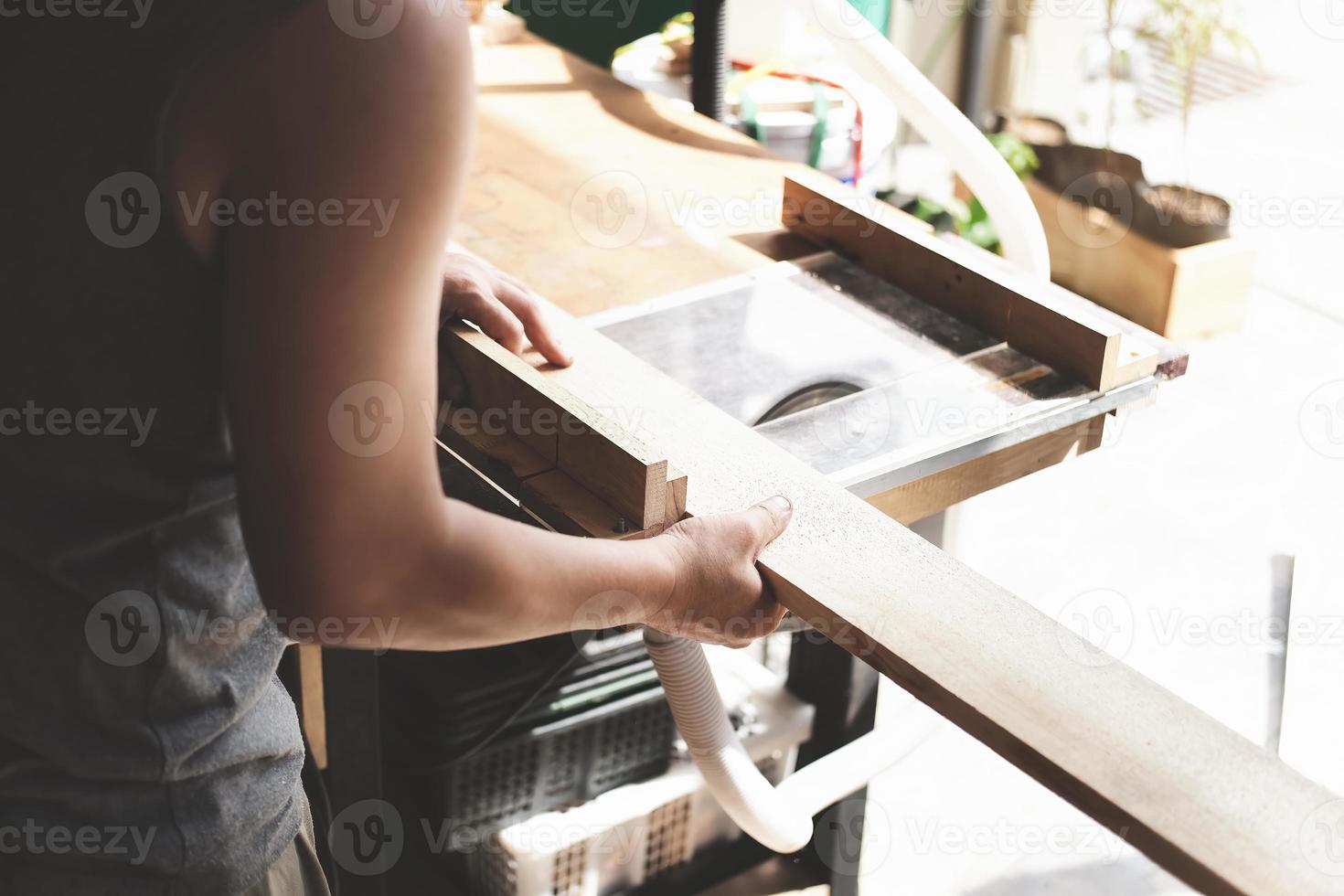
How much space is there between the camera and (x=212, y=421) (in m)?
0.77

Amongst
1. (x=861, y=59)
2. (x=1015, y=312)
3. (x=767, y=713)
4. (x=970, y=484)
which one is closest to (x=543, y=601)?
(x=970, y=484)

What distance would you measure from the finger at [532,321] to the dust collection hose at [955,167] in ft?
1.29

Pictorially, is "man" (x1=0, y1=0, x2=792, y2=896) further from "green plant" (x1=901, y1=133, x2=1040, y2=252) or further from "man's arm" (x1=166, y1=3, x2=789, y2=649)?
"green plant" (x1=901, y1=133, x2=1040, y2=252)

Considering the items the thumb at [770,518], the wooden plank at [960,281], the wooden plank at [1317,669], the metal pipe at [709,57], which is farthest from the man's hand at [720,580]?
the wooden plank at [1317,669]

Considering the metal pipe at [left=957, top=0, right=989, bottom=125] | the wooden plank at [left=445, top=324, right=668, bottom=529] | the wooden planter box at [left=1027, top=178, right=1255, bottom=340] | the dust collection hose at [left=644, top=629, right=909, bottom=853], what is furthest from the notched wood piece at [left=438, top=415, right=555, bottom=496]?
the metal pipe at [left=957, top=0, right=989, bottom=125]

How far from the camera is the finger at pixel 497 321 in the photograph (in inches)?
52.5

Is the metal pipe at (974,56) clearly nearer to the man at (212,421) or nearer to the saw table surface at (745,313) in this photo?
the saw table surface at (745,313)

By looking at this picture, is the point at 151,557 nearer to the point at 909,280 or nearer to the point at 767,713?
the point at 909,280

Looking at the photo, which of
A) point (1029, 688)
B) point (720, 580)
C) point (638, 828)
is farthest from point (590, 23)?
point (1029, 688)

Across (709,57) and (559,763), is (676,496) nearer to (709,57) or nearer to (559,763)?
(559,763)

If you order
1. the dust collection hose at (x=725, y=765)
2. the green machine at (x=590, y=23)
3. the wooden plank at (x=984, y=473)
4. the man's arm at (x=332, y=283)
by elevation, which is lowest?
the dust collection hose at (x=725, y=765)

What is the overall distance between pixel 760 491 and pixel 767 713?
0.88 m

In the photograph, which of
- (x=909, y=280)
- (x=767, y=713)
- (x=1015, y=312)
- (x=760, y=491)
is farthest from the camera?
(x=767, y=713)

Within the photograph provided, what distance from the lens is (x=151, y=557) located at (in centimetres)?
81
